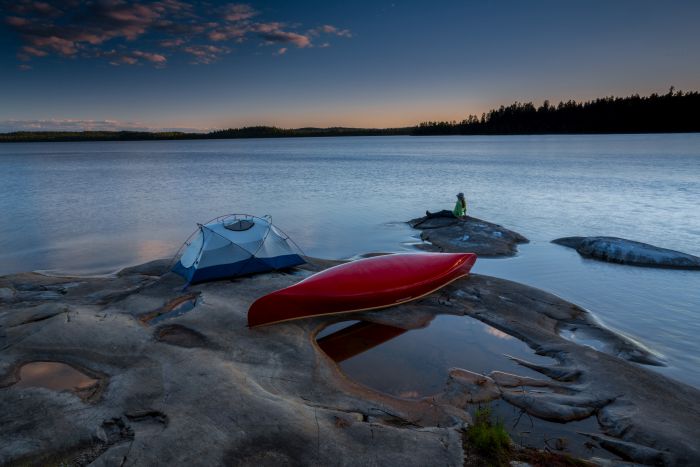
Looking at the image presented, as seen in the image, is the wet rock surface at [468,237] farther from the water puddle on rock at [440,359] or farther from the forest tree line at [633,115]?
the forest tree line at [633,115]

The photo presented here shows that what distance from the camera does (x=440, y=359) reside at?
837 cm

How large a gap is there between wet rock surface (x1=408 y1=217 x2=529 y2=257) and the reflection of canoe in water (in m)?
8.06

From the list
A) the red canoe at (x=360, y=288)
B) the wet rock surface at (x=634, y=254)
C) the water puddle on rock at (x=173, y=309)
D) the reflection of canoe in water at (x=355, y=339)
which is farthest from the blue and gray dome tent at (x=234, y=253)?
the wet rock surface at (x=634, y=254)

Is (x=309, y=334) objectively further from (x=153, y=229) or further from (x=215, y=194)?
(x=215, y=194)

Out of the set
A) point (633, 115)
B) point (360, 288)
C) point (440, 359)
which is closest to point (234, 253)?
point (360, 288)

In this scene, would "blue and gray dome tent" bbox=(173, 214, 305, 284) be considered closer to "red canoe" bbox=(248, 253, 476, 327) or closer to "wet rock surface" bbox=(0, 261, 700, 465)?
"wet rock surface" bbox=(0, 261, 700, 465)

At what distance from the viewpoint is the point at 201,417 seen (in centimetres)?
580

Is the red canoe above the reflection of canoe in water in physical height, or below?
above

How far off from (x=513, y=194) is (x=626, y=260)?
68.5 ft

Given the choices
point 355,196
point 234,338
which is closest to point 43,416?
point 234,338

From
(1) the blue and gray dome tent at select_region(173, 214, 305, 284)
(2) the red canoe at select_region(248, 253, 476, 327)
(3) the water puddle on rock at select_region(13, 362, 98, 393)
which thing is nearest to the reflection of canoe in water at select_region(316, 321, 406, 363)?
(2) the red canoe at select_region(248, 253, 476, 327)

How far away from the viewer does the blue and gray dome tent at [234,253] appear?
12.1 meters

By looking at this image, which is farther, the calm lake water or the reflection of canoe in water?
the calm lake water

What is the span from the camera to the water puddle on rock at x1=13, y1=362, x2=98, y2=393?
6.80 m
